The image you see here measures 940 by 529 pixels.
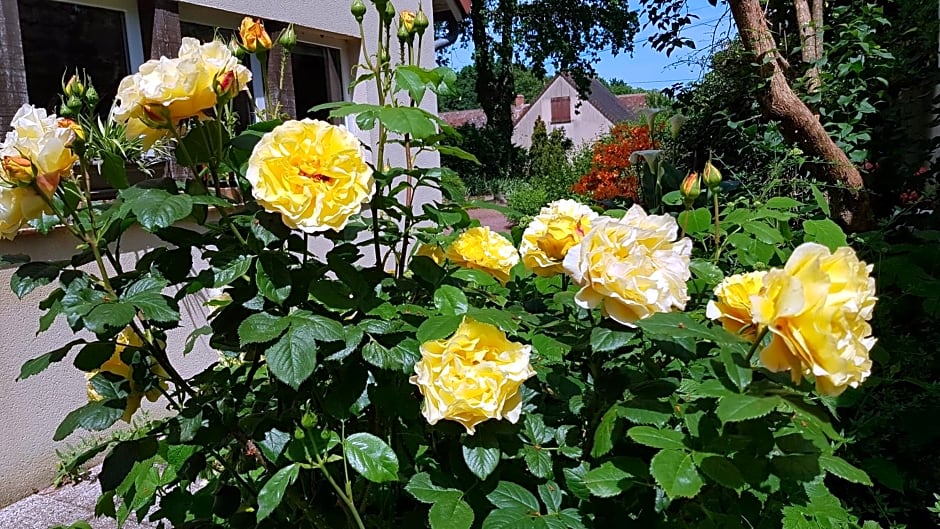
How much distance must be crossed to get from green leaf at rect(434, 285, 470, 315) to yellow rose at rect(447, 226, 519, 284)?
6.5 inches

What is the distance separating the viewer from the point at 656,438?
0.81 m

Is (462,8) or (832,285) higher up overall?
(462,8)

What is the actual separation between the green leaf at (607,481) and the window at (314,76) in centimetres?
364

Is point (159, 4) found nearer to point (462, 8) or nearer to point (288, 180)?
point (288, 180)

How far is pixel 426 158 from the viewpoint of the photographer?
16.4ft

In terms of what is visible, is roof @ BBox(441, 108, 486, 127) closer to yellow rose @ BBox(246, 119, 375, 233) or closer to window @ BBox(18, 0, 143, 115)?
window @ BBox(18, 0, 143, 115)

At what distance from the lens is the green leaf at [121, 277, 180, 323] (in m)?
0.87

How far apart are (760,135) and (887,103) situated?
50cm

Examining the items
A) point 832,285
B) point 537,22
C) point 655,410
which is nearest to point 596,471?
point 655,410

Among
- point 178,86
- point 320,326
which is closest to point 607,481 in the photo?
point 320,326

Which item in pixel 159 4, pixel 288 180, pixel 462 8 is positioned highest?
pixel 462 8

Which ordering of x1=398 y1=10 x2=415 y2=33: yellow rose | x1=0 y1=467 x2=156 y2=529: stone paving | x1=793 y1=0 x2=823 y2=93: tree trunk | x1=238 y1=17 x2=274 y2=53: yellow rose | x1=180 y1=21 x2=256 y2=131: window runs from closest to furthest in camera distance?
x1=238 y1=17 x2=274 y2=53: yellow rose < x1=398 y1=10 x2=415 y2=33: yellow rose < x1=0 y1=467 x2=156 y2=529: stone paving < x1=793 y1=0 x2=823 y2=93: tree trunk < x1=180 y1=21 x2=256 y2=131: window

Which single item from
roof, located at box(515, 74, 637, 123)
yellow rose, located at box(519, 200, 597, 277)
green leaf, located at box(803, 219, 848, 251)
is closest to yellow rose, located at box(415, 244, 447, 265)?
yellow rose, located at box(519, 200, 597, 277)

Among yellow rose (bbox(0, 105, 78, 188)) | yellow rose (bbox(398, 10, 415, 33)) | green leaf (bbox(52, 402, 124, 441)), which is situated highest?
yellow rose (bbox(398, 10, 415, 33))
